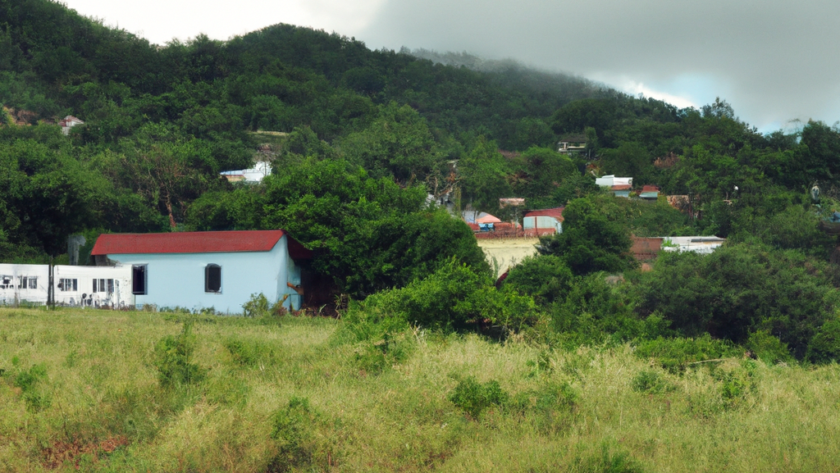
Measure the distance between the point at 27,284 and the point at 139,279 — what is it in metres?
2.72

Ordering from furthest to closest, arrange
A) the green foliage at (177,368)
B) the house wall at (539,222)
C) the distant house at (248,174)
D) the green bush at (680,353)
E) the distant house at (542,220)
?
the house wall at (539,222) < the distant house at (542,220) < the distant house at (248,174) < the green bush at (680,353) < the green foliage at (177,368)

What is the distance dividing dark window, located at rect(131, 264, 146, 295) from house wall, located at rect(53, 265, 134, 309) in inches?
6.4

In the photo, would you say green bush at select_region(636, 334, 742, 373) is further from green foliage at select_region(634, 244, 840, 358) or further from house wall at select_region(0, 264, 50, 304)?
house wall at select_region(0, 264, 50, 304)

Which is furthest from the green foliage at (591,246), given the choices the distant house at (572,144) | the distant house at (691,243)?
the distant house at (572,144)

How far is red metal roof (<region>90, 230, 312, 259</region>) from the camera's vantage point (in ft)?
63.2

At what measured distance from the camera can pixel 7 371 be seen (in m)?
8.75

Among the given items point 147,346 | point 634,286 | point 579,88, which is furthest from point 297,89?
point 579,88

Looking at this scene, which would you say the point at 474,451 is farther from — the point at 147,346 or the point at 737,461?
the point at 147,346

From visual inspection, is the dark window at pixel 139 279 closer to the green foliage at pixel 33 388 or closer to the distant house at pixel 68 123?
→ the green foliage at pixel 33 388

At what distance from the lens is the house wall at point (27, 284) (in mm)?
18344

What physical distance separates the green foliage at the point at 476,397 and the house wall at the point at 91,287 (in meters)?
14.0

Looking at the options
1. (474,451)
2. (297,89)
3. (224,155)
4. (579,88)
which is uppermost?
(579,88)

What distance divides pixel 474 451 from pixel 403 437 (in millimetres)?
720

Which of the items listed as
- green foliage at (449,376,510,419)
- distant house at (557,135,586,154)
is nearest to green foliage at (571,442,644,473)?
green foliage at (449,376,510,419)
